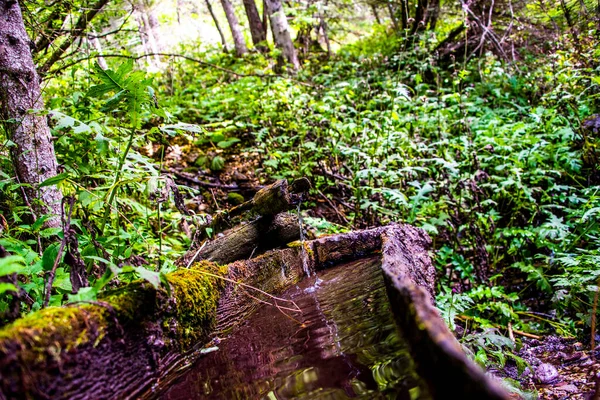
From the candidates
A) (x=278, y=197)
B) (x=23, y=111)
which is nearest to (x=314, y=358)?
(x=278, y=197)

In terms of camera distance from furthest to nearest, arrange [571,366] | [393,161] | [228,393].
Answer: [393,161] → [571,366] → [228,393]

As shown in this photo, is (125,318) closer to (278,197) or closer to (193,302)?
(193,302)

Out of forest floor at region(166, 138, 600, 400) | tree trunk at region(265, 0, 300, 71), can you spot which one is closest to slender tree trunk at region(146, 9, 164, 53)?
tree trunk at region(265, 0, 300, 71)

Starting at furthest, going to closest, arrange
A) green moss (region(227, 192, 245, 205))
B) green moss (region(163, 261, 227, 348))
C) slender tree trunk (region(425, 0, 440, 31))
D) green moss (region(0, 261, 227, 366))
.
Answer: slender tree trunk (region(425, 0, 440, 31)) < green moss (region(227, 192, 245, 205)) < green moss (region(163, 261, 227, 348)) < green moss (region(0, 261, 227, 366))

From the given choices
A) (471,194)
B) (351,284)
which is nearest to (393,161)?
(471,194)

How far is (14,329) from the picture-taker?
3.53 feet

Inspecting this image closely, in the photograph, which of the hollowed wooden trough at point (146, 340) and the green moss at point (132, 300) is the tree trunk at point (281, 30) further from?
the green moss at point (132, 300)

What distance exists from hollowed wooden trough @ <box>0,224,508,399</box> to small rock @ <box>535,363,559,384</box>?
1.47m

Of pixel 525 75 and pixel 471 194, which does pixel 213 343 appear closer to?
pixel 471 194

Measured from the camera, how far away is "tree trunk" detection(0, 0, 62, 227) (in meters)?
2.38

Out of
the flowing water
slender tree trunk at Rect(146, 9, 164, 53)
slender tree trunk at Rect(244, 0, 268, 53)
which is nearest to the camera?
the flowing water

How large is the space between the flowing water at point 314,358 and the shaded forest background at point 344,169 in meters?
0.54

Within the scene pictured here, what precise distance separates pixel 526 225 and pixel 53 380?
4514mm

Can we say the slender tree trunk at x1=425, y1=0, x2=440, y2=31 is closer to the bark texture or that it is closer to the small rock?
the bark texture
